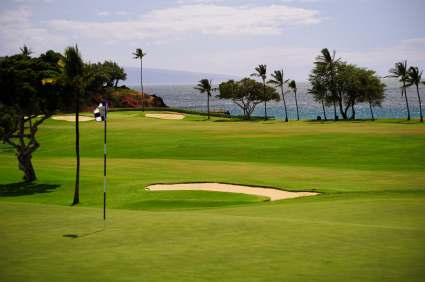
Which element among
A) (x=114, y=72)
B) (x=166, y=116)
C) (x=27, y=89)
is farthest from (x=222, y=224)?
(x=114, y=72)

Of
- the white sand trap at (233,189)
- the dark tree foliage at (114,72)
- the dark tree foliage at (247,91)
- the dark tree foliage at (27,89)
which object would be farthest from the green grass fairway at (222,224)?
the dark tree foliage at (114,72)

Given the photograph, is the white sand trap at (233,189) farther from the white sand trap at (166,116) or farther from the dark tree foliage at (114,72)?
the dark tree foliage at (114,72)

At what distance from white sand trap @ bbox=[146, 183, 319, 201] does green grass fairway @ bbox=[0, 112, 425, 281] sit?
0.99 metres

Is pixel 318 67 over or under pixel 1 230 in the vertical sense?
over

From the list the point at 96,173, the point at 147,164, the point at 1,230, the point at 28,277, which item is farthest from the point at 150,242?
the point at 147,164

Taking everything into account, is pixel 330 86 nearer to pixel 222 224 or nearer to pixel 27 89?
pixel 27 89

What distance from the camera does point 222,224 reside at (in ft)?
60.5

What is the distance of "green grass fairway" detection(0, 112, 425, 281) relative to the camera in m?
12.7

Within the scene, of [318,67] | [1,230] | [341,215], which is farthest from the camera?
[318,67]

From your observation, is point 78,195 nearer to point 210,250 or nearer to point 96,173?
point 96,173

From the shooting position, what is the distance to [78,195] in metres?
34.1

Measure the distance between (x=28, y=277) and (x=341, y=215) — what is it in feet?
42.3

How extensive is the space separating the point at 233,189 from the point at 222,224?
16.5 m

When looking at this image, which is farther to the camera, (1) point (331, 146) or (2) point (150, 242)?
(1) point (331, 146)
